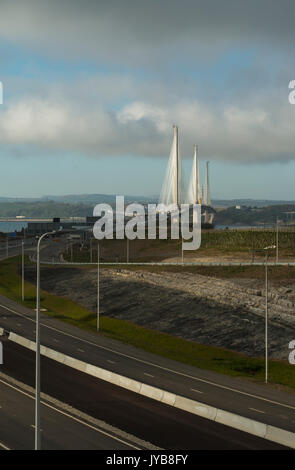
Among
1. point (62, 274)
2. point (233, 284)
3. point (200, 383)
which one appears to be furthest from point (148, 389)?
point (62, 274)

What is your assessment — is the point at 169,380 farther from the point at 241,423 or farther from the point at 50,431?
the point at 50,431

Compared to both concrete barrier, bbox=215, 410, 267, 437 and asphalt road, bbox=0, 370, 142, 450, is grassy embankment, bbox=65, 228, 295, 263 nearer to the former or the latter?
concrete barrier, bbox=215, 410, 267, 437

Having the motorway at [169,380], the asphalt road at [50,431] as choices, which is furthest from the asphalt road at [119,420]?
the motorway at [169,380]

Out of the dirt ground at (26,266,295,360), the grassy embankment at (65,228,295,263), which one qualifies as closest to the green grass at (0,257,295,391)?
the dirt ground at (26,266,295,360)

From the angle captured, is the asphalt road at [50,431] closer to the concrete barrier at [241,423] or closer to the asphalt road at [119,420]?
the asphalt road at [119,420]
